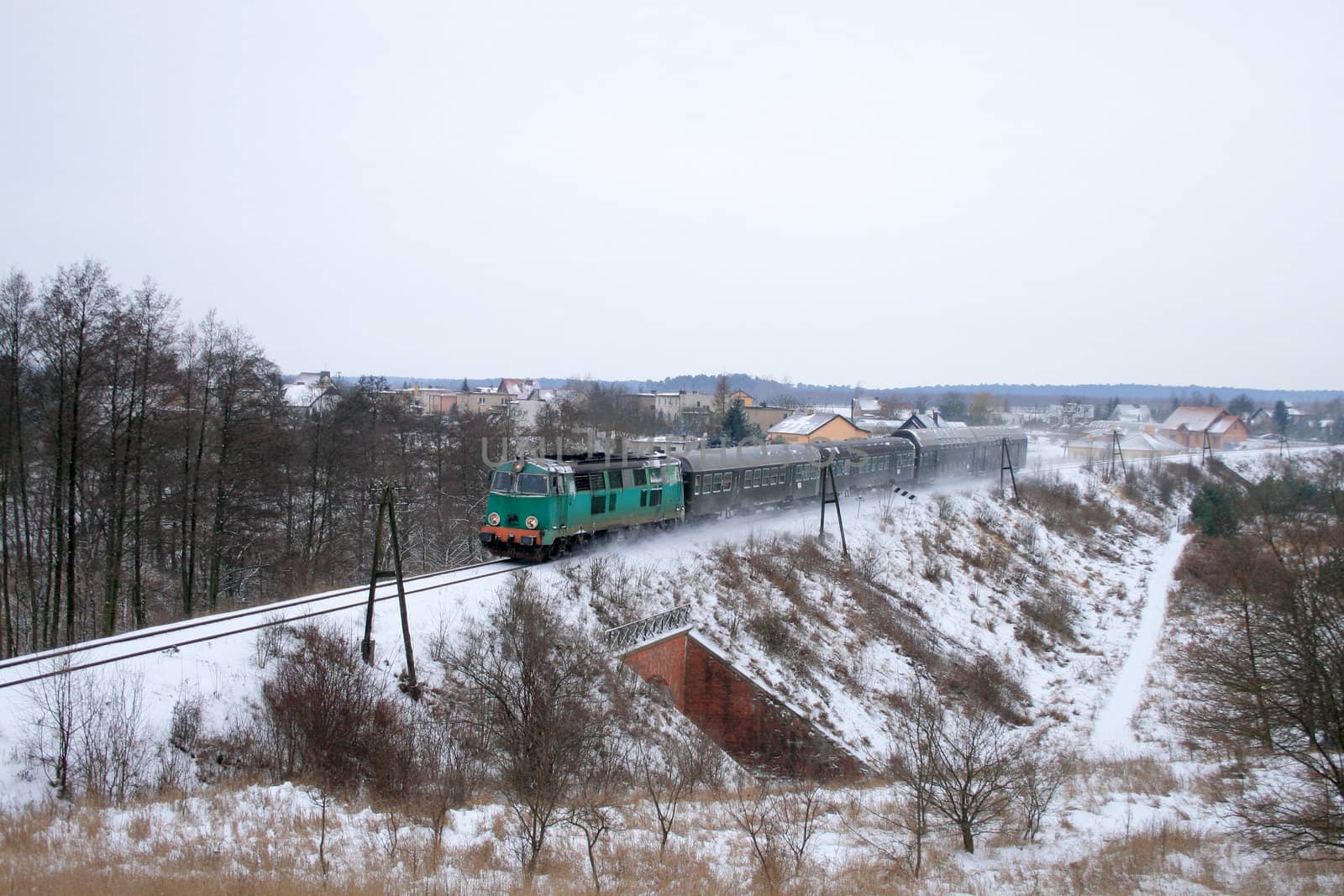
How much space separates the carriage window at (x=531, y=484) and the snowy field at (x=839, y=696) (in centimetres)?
249

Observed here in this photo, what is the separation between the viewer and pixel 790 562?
32.0 m

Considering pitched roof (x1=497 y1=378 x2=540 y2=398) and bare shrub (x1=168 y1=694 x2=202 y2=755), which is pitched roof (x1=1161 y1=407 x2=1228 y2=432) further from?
bare shrub (x1=168 y1=694 x2=202 y2=755)

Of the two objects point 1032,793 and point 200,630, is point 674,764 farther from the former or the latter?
point 200,630

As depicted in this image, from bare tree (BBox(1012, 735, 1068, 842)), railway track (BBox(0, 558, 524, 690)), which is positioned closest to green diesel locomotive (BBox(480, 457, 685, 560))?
railway track (BBox(0, 558, 524, 690))

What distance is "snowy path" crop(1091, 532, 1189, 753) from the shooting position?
25109 mm

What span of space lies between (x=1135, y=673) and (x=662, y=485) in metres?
20.5

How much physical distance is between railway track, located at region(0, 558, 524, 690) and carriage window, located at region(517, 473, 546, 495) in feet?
7.67

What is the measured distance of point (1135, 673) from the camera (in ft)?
106

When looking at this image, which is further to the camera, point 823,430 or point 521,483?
point 823,430

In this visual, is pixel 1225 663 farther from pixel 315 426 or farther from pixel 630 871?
pixel 315 426

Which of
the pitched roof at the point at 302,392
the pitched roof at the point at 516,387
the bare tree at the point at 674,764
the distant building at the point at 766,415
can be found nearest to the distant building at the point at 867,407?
the distant building at the point at 766,415

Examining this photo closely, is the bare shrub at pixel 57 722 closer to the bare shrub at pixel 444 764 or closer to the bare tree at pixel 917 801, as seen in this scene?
the bare shrub at pixel 444 764

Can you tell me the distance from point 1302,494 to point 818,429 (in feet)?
123

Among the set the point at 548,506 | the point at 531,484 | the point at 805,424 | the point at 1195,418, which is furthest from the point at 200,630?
the point at 1195,418
